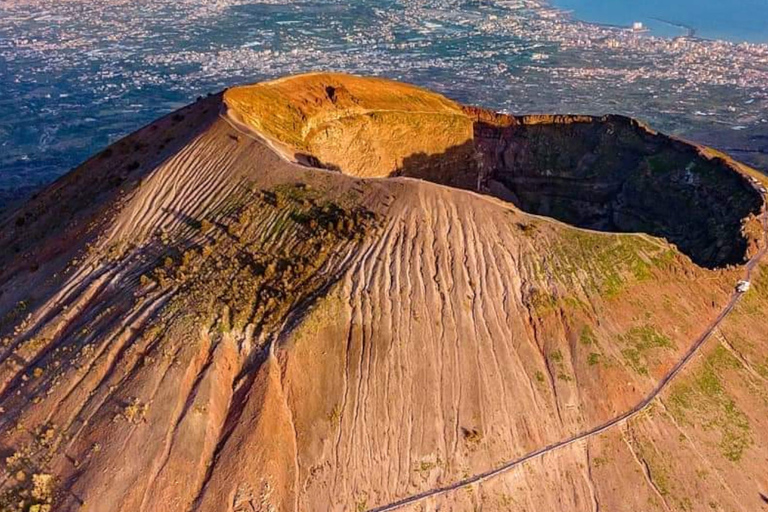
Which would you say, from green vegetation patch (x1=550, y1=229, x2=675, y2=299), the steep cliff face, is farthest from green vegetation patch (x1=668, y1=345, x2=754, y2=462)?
the steep cliff face

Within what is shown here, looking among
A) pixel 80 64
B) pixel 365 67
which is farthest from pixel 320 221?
pixel 80 64

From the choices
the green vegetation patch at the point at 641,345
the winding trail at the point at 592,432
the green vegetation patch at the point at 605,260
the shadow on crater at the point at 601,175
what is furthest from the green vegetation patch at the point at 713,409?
the shadow on crater at the point at 601,175

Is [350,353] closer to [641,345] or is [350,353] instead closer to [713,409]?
[641,345]

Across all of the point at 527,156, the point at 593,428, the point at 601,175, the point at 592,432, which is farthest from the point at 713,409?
the point at 527,156

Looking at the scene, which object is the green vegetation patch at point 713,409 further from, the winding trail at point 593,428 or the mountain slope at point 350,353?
the winding trail at point 593,428

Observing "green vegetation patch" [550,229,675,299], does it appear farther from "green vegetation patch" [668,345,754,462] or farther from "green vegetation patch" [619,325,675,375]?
"green vegetation patch" [668,345,754,462]

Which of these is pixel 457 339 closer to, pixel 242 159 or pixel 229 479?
pixel 229 479
